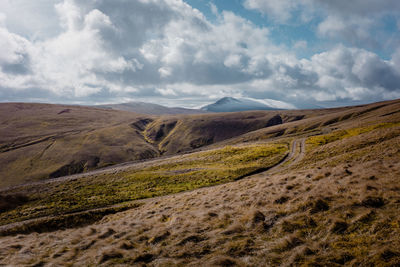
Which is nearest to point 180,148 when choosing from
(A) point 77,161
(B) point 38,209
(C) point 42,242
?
(A) point 77,161

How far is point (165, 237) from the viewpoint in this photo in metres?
12.5

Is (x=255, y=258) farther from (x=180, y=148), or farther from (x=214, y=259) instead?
(x=180, y=148)

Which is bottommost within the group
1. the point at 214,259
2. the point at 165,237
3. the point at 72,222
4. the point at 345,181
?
the point at 72,222

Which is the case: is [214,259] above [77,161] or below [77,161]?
above

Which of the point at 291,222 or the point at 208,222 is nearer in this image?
the point at 291,222

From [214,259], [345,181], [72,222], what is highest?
[345,181]

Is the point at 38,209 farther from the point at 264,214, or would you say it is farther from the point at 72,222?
the point at 264,214

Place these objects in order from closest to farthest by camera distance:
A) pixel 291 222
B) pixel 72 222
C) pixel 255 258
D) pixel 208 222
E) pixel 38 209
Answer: pixel 255 258, pixel 291 222, pixel 208 222, pixel 72 222, pixel 38 209

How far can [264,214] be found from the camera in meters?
13.0

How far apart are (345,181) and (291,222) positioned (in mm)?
7794

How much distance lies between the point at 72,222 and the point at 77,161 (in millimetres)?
107627

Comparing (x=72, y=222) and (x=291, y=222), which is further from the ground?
(x=291, y=222)

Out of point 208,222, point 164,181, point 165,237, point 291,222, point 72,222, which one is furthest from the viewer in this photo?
point 164,181

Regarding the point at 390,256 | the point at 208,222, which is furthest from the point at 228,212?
the point at 390,256
